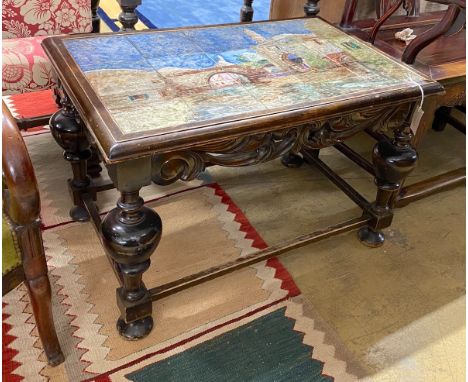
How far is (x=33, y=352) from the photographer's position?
1.12 meters

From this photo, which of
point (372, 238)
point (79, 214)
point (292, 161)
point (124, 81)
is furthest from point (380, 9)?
point (79, 214)

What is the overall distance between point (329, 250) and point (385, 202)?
210 mm

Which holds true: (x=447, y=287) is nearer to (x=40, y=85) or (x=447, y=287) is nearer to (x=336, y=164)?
(x=336, y=164)

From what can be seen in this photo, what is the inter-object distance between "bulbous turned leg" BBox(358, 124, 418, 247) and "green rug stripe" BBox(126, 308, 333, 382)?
0.43 metres

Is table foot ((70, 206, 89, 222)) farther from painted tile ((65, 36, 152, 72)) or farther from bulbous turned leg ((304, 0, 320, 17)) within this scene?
bulbous turned leg ((304, 0, 320, 17))

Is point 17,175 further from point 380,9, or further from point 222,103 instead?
point 380,9

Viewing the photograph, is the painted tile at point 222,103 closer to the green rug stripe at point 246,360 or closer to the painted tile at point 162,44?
the painted tile at point 162,44

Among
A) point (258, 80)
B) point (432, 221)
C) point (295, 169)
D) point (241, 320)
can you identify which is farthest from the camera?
point (295, 169)

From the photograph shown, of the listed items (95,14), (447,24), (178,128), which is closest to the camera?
(178,128)

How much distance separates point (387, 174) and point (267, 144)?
44 cm

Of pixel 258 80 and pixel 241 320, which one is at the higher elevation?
pixel 258 80

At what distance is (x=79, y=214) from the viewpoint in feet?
4.80

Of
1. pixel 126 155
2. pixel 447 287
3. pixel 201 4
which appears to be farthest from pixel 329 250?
pixel 201 4

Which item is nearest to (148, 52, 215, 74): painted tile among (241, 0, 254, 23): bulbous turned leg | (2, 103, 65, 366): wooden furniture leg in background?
(2, 103, 65, 366): wooden furniture leg in background
